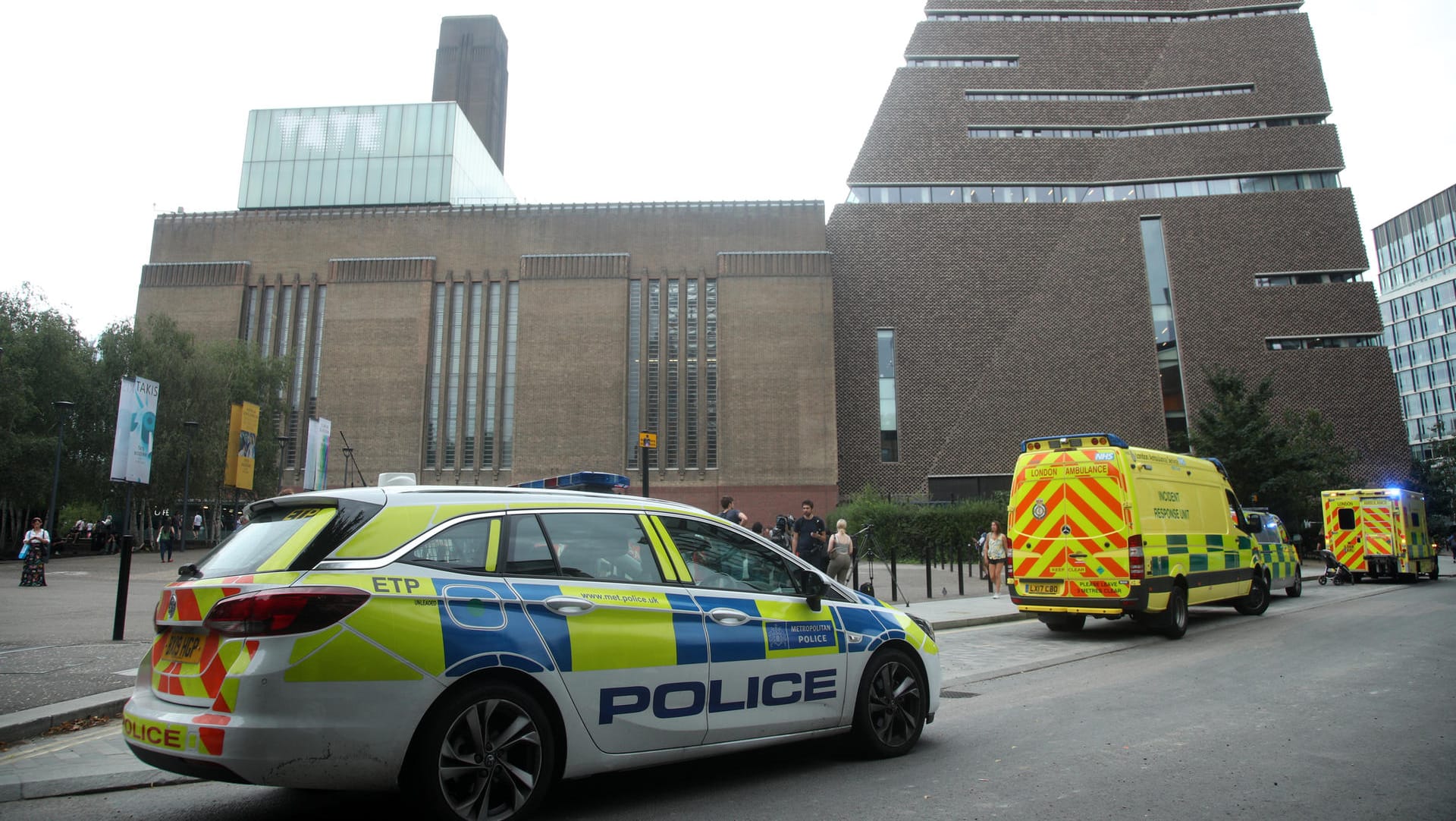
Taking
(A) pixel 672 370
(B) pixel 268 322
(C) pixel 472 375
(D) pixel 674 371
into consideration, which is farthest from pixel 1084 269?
(B) pixel 268 322

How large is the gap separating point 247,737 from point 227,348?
44490 millimetres

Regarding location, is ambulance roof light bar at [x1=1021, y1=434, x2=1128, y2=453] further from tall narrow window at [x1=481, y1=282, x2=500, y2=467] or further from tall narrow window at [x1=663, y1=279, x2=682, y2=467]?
tall narrow window at [x1=481, y1=282, x2=500, y2=467]

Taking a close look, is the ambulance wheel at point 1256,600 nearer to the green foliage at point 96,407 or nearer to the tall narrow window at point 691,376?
the tall narrow window at point 691,376

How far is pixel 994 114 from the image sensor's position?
1994 inches

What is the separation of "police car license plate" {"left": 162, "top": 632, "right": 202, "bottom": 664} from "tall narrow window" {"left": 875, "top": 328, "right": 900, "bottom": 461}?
44.7 metres

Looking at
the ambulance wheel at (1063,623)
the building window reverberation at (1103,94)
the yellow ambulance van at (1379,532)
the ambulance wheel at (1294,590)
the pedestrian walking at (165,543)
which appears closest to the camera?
the ambulance wheel at (1063,623)

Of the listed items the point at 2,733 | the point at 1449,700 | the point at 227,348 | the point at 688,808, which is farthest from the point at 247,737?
the point at 227,348

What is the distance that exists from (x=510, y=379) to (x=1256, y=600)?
39727mm

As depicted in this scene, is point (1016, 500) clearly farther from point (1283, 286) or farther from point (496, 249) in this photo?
point (1283, 286)

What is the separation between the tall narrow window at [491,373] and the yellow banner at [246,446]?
105ft

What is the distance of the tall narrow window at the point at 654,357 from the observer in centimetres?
4691

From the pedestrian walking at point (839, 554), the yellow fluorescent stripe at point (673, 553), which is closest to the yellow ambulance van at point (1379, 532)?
the pedestrian walking at point (839, 554)

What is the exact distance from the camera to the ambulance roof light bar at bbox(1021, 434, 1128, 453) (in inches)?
440

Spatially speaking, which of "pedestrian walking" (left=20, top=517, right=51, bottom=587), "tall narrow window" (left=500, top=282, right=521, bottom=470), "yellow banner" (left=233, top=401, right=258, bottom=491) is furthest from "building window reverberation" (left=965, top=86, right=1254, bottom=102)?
"pedestrian walking" (left=20, top=517, right=51, bottom=587)
